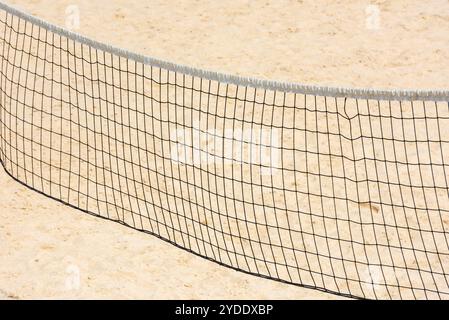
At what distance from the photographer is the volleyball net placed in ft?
22.0

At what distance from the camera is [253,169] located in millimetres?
7883

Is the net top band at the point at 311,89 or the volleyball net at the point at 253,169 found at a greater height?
the net top band at the point at 311,89

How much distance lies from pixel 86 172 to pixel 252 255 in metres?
2.02

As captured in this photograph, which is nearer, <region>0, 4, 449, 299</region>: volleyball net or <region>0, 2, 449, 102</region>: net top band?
<region>0, 2, 449, 102</region>: net top band

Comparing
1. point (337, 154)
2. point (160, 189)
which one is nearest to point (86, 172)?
point (160, 189)

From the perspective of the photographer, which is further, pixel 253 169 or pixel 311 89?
pixel 253 169

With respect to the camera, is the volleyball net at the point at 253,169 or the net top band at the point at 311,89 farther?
the volleyball net at the point at 253,169

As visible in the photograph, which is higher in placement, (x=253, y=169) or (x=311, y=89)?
(x=311, y=89)

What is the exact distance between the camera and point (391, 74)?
9523 mm

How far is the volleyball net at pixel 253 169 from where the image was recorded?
6719mm

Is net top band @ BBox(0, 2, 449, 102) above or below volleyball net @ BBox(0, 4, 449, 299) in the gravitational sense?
above
